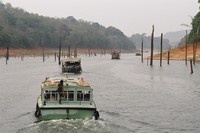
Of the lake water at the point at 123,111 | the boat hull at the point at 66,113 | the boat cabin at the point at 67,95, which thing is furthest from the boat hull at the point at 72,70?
the boat hull at the point at 66,113

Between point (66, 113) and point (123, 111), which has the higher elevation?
point (66, 113)

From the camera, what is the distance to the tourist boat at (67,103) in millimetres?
31953

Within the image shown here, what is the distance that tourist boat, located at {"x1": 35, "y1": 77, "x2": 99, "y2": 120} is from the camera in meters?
32.0

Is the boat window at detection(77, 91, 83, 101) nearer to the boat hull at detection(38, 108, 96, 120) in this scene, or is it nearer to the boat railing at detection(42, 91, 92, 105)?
the boat railing at detection(42, 91, 92, 105)

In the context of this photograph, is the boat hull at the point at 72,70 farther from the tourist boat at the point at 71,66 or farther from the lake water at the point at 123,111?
the lake water at the point at 123,111

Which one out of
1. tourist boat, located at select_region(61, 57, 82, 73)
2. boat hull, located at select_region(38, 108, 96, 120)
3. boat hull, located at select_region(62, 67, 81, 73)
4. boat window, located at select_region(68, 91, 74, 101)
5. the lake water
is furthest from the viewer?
tourist boat, located at select_region(61, 57, 82, 73)

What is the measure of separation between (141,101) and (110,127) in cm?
1468

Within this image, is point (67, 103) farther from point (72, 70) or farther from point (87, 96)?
point (72, 70)

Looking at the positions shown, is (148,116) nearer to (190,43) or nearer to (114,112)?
(114,112)

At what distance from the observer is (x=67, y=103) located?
3281 centimetres

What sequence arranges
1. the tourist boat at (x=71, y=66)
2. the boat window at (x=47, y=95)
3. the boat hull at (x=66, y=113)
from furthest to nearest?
the tourist boat at (x=71, y=66)
the boat window at (x=47, y=95)
the boat hull at (x=66, y=113)

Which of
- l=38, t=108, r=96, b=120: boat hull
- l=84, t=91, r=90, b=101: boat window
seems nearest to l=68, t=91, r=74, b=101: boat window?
l=84, t=91, r=90, b=101: boat window

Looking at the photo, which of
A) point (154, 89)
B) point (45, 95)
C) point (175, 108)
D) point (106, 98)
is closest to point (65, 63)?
point (154, 89)

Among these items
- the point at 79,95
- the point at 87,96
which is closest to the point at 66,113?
the point at 79,95
